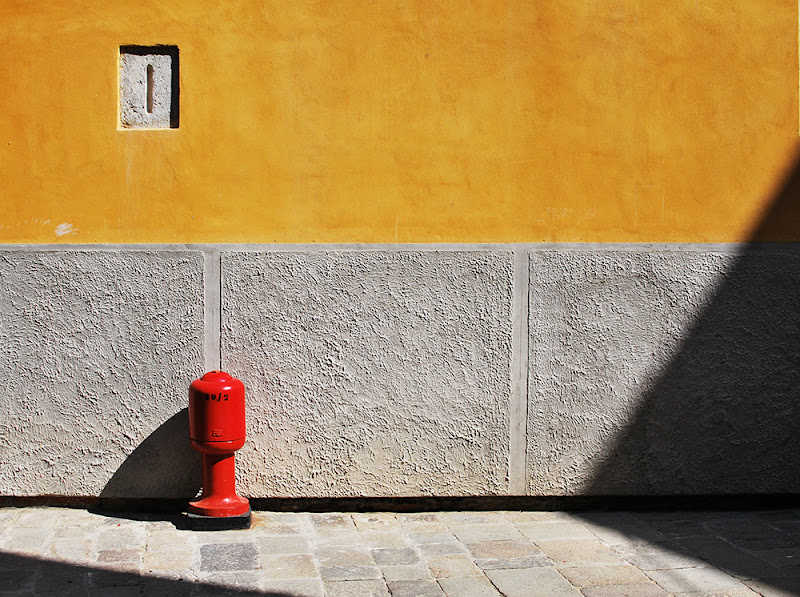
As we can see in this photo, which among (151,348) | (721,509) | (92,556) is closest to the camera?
(92,556)

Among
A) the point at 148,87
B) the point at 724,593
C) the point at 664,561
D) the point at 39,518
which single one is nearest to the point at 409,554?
the point at 664,561

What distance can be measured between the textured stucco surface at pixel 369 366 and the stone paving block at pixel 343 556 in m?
0.57

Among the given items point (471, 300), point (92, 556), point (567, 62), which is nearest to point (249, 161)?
point (471, 300)

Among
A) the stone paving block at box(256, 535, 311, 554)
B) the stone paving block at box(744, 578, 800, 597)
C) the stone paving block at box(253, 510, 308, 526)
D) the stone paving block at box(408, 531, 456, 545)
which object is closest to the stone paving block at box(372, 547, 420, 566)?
the stone paving block at box(408, 531, 456, 545)

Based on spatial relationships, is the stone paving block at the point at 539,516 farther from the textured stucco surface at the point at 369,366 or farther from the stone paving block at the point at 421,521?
the stone paving block at the point at 421,521

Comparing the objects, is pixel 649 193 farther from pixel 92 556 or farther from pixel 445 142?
pixel 92 556

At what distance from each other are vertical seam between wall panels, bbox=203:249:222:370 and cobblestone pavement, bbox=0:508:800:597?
905mm

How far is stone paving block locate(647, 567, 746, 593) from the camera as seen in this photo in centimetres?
380

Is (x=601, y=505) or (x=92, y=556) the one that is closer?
(x=92, y=556)

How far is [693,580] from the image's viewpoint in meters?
3.90

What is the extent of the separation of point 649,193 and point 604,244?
15.1 inches

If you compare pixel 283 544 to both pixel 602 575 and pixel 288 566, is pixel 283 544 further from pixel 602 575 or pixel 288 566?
pixel 602 575

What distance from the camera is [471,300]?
4762 mm

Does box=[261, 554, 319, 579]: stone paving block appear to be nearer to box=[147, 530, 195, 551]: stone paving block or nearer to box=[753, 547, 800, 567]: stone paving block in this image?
box=[147, 530, 195, 551]: stone paving block
